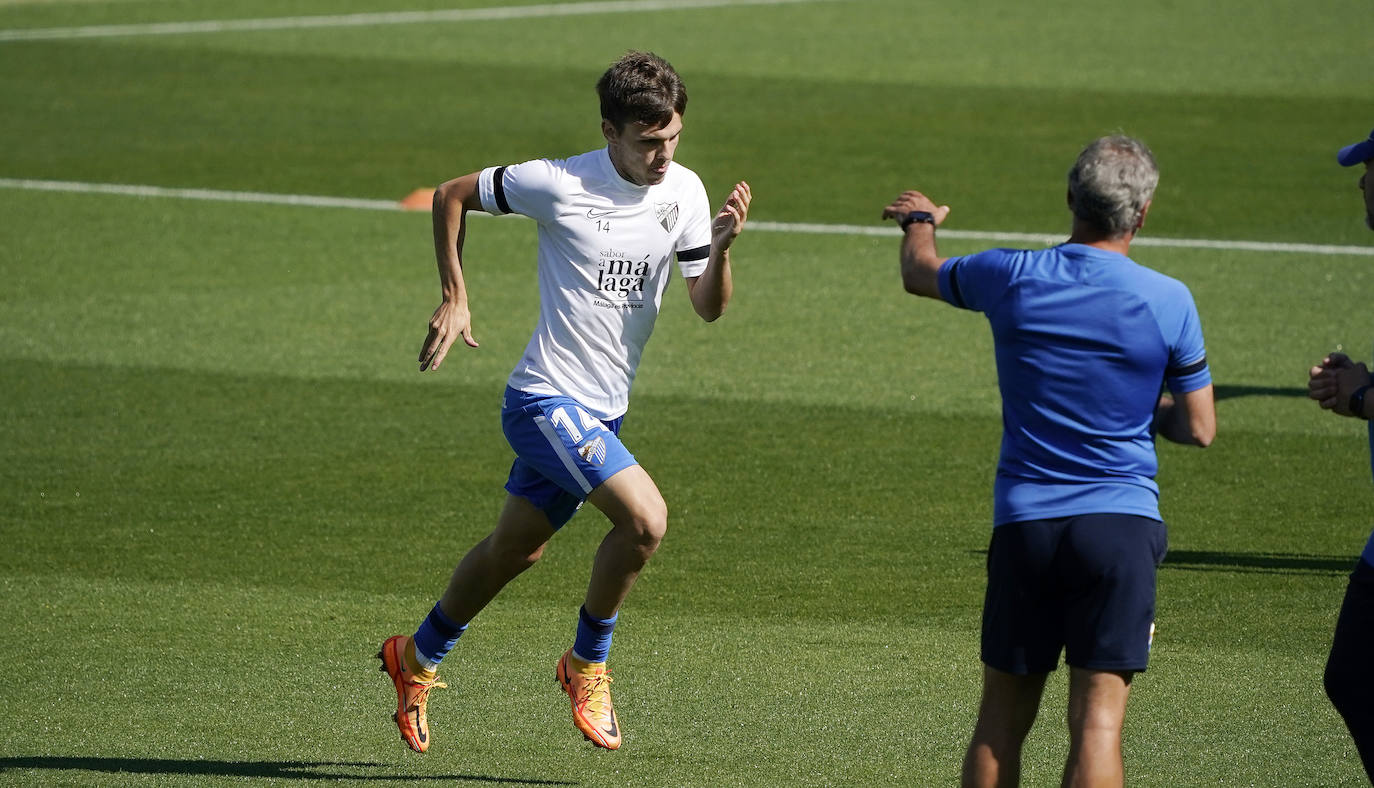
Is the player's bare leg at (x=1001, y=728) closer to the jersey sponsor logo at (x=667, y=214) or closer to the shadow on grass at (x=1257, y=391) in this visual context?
the jersey sponsor logo at (x=667, y=214)

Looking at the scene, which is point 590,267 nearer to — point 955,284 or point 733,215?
point 733,215

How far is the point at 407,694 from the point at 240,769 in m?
0.63

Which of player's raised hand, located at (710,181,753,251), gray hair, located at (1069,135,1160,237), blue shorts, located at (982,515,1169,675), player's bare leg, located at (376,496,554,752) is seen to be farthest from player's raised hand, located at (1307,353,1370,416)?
player's bare leg, located at (376,496,554,752)

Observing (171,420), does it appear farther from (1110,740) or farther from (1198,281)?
(1198,281)

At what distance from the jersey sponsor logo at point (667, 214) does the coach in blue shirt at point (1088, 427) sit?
1.89 meters

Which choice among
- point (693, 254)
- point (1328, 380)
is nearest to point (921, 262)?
point (1328, 380)

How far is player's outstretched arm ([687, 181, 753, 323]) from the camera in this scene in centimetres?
608

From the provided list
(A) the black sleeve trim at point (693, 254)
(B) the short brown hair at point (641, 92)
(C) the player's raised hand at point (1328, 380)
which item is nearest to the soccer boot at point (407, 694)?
(A) the black sleeve trim at point (693, 254)

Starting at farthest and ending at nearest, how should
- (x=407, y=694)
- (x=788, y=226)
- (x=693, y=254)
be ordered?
1. (x=788, y=226)
2. (x=693, y=254)
3. (x=407, y=694)

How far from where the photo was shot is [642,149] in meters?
6.25

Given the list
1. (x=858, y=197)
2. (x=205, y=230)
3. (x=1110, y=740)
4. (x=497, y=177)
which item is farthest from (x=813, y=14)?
(x=1110, y=740)

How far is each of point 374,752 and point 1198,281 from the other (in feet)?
35.1

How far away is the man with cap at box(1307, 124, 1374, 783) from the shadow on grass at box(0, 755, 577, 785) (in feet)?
8.42

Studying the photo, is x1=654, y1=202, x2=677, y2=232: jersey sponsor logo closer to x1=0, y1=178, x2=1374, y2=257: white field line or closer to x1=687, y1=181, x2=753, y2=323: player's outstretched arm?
x1=687, y1=181, x2=753, y2=323: player's outstretched arm
